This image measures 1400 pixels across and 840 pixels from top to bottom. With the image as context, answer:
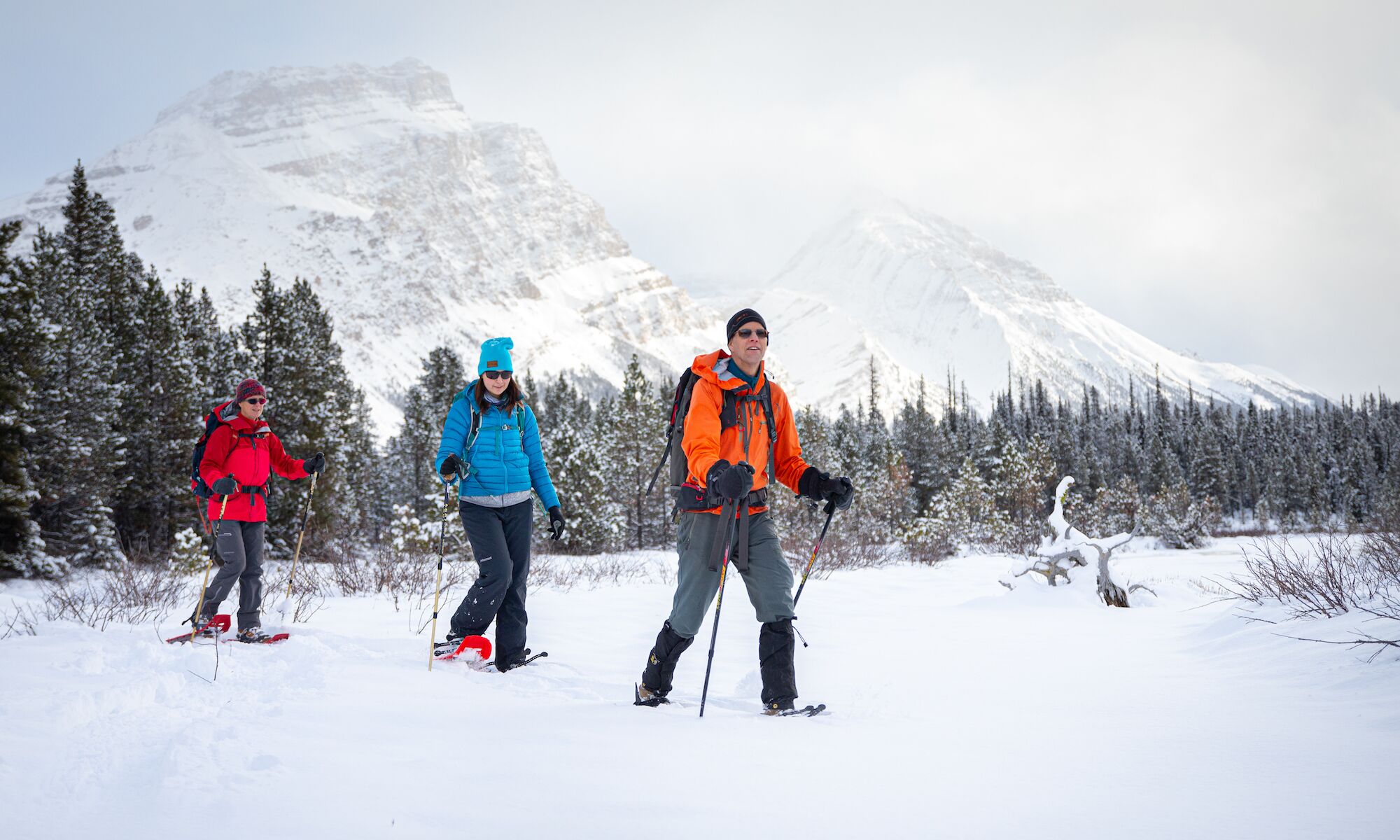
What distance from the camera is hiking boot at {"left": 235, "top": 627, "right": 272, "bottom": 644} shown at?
4.95 metres

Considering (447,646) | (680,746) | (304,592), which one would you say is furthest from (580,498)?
(680,746)

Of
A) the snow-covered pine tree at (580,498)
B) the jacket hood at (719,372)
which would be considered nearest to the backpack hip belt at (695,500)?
the jacket hood at (719,372)

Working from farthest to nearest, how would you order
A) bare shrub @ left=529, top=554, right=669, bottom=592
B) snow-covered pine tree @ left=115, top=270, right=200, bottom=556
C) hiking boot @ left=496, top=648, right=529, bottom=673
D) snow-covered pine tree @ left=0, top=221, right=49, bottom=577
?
1. snow-covered pine tree @ left=115, top=270, right=200, bottom=556
2. snow-covered pine tree @ left=0, top=221, right=49, bottom=577
3. bare shrub @ left=529, top=554, right=669, bottom=592
4. hiking boot @ left=496, top=648, right=529, bottom=673

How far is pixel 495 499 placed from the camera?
4797 mm

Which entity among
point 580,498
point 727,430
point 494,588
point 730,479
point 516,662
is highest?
point 727,430

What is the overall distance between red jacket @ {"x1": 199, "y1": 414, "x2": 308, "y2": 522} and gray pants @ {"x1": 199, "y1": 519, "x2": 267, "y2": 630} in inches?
3.9

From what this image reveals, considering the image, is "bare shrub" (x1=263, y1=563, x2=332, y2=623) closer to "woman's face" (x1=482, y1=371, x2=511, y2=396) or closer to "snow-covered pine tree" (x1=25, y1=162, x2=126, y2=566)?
"woman's face" (x1=482, y1=371, x2=511, y2=396)

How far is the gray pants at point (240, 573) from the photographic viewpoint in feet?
17.1

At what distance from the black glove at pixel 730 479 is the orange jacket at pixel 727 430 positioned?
0.14m

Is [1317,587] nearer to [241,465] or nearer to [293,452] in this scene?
[241,465]

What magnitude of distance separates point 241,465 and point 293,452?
19257mm

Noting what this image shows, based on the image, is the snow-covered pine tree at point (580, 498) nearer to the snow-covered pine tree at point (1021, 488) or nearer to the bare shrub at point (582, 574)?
the bare shrub at point (582, 574)

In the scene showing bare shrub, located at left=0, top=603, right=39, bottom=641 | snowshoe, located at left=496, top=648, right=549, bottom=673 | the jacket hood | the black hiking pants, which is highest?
the jacket hood

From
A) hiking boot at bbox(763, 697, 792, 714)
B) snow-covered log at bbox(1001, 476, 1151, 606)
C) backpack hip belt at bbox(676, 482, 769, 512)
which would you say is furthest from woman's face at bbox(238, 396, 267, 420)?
snow-covered log at bbox(1001, 476, 1151, 606)
